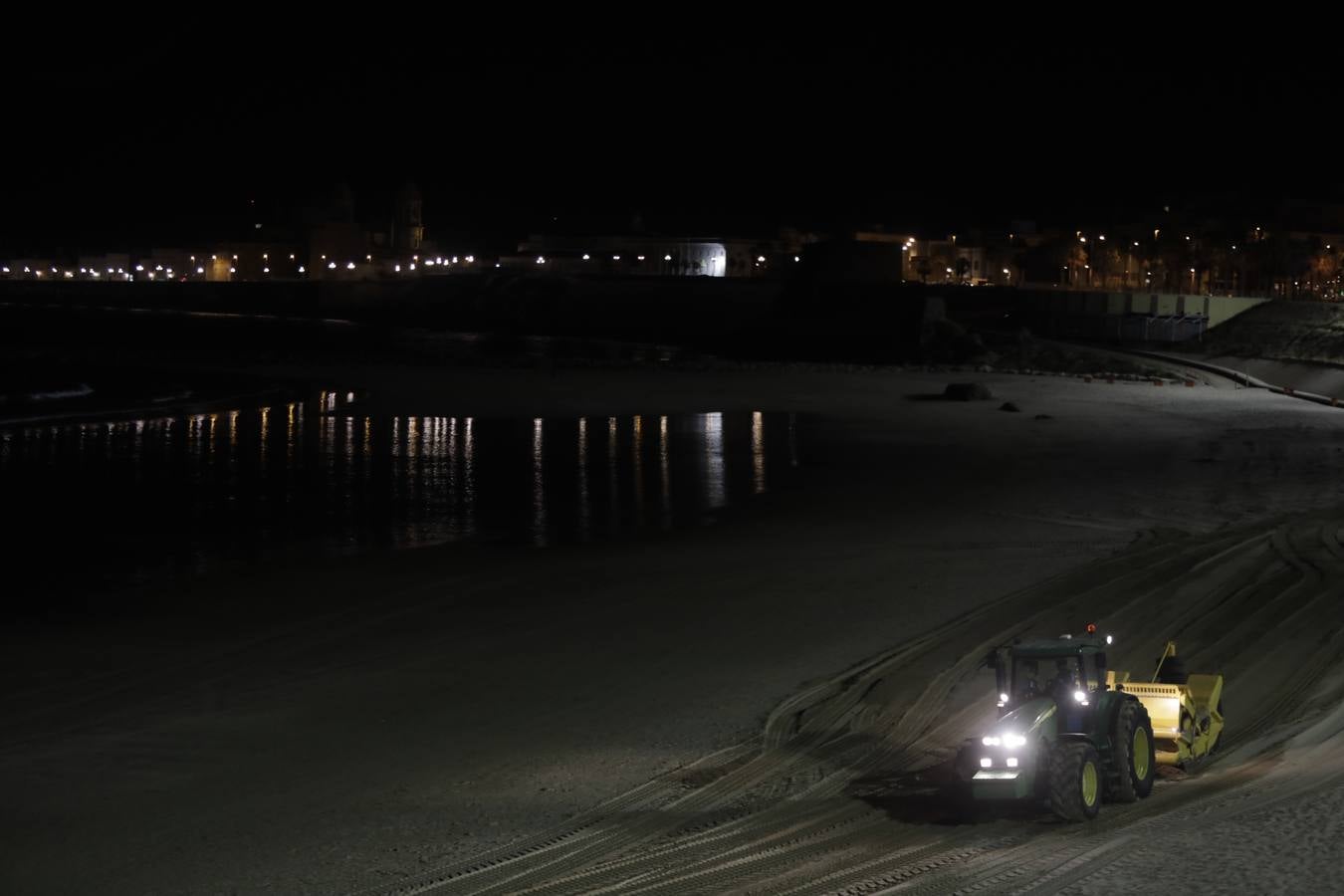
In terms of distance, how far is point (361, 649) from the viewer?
40.6 ft

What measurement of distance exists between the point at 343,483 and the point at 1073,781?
17.2 meters

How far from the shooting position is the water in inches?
702

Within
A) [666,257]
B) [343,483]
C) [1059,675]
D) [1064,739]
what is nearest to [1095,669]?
[1059,675]

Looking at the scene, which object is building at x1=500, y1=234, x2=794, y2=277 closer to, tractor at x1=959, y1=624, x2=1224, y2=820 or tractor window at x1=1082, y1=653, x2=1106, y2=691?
tractor at x1=959, y1=624, x2=1224, y2=820

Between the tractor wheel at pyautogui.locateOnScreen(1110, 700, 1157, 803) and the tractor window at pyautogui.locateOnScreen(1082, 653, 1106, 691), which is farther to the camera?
the tractor window at pyautogui.locateOnScreen(1082, 653, 1106, 691)

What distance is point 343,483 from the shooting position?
75.9 ft

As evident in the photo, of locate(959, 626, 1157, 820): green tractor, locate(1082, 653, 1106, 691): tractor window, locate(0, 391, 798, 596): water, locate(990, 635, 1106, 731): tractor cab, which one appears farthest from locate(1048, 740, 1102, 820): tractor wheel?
locate(0, 391, 798, 596): water

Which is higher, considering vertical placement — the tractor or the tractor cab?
the tractor cab

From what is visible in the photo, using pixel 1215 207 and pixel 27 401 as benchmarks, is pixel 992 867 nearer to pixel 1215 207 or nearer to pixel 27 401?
Answer: pixel 27 401

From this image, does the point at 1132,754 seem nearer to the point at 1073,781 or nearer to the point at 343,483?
the point at 1073,781

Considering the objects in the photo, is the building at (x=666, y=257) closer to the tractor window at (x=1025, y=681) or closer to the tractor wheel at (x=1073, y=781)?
the tractor window at (x=1025, y=681)

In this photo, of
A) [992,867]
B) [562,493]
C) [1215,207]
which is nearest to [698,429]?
[562,493]

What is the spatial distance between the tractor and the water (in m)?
10.1

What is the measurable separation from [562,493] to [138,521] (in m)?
6.09
